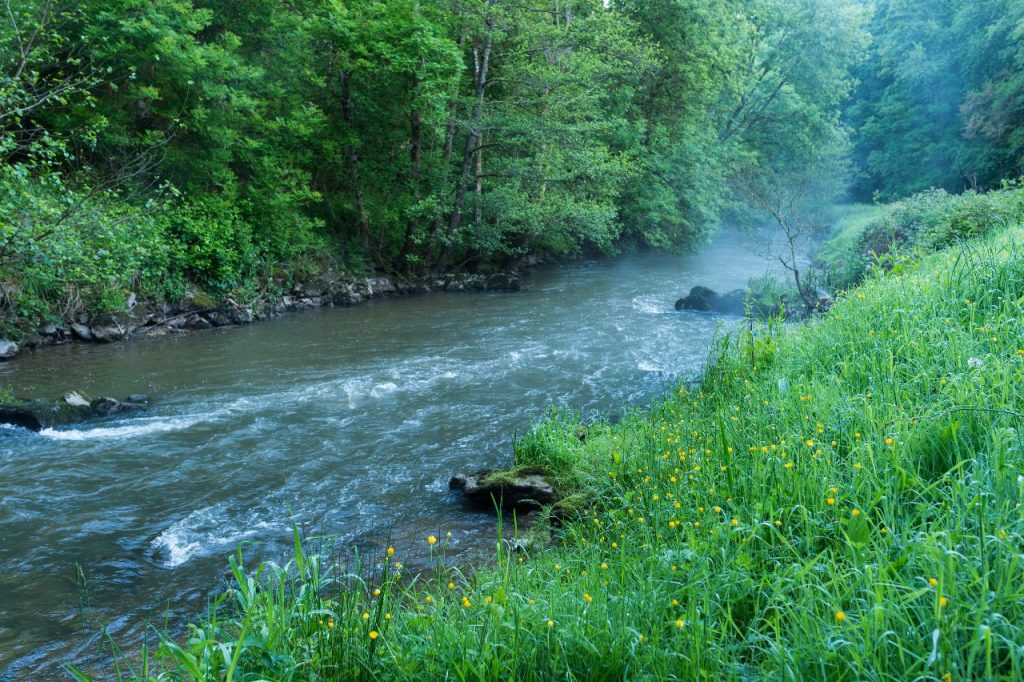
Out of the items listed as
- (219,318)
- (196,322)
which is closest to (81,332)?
(196,322)

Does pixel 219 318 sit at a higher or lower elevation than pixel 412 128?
lower

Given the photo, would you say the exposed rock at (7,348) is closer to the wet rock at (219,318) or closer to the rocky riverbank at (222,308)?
the rocky riverbank at (222,308)

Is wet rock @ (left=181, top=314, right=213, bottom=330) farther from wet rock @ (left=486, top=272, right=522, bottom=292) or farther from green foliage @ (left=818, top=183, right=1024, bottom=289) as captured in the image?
green foliage @ (left=818, top=183, right=1024, bottom=289)

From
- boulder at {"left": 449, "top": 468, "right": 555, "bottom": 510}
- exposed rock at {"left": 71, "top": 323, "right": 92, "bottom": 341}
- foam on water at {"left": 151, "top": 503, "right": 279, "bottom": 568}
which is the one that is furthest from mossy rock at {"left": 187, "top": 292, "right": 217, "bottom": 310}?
boulder at {"left": 449, "top": 468, "right": 555, "bottom": 510}

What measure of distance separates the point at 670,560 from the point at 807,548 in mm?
640

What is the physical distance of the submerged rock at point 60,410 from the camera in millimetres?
8555

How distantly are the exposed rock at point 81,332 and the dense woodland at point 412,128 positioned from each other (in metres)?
0.41

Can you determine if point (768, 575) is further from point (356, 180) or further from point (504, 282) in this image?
point (356, 180)

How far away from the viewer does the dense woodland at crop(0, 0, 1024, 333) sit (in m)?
13.1

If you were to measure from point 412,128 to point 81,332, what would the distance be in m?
11.3

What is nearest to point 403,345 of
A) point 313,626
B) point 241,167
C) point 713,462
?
point 241,167

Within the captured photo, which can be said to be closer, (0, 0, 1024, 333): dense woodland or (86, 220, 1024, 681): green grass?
(86, 220, 1024, 681): green grass

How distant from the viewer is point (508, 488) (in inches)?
250

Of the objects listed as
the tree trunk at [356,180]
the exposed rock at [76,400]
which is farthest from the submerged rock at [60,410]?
the tree trunk at [356,180]
